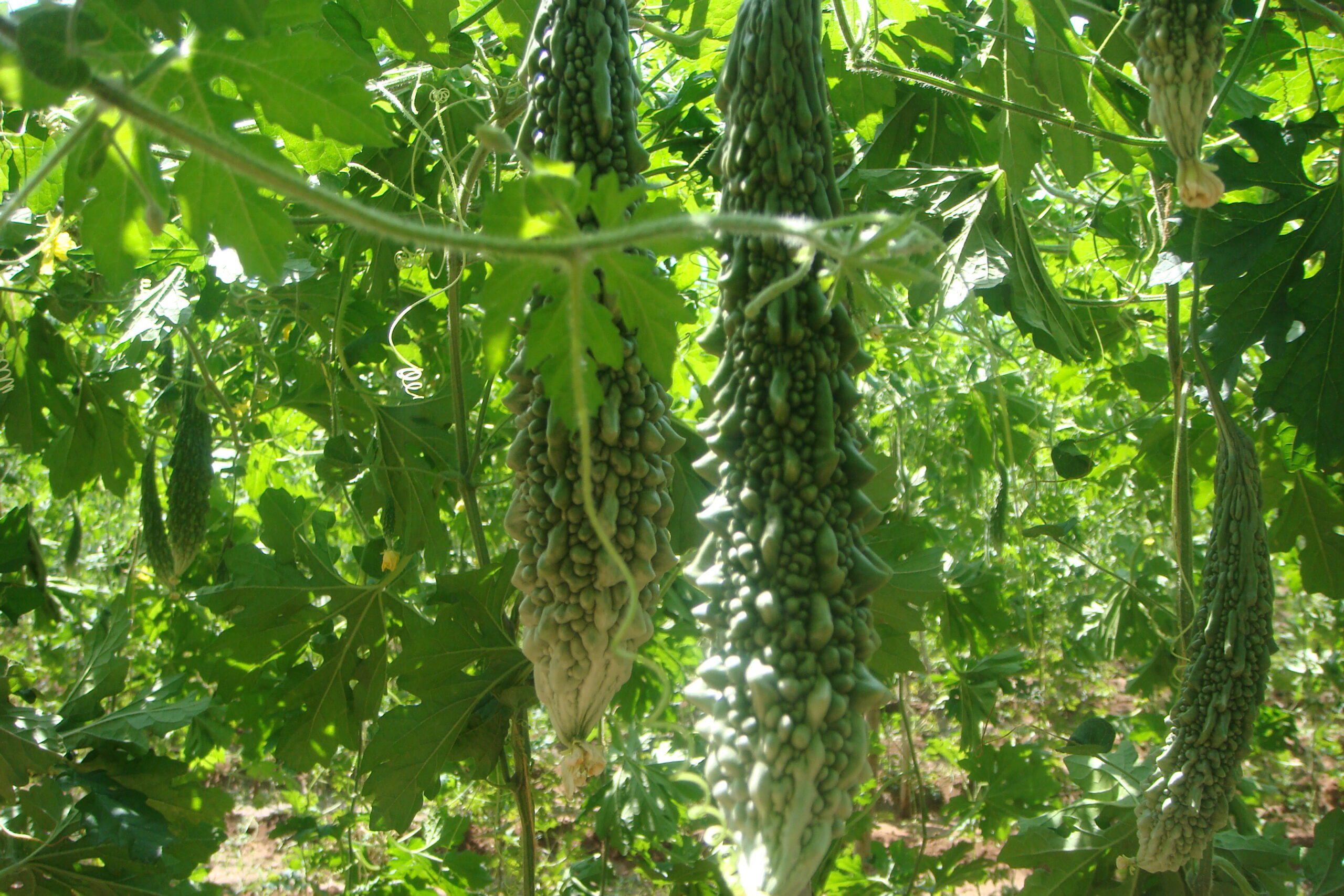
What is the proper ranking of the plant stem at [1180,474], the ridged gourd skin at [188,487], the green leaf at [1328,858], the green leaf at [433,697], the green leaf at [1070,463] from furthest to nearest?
the ridged gourd skin at [188,487], the green leaf at [1070,463], the green leaf at [1328,858], the plant stem at [1180,474], the green leaf at [433,697]

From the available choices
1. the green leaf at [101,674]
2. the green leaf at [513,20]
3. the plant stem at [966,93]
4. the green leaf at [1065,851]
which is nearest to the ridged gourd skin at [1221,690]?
the green leaf at [1065,851]

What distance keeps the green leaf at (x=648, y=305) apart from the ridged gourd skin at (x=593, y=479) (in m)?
0.04

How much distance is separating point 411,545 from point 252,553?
317 mm

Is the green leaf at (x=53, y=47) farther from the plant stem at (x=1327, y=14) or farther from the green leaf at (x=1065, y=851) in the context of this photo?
the green leaf at (x=1065, y=851)

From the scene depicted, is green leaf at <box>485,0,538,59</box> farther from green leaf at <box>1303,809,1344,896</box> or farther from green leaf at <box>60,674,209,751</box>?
green leaf at <box>1303,809,1344,896</box>

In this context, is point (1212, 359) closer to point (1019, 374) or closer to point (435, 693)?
point (435, 693)

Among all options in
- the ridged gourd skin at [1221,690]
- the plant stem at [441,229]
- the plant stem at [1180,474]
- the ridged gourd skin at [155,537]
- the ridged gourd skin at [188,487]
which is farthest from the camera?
the ridged gourd skin at [155,537]

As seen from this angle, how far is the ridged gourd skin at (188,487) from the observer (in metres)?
2.29

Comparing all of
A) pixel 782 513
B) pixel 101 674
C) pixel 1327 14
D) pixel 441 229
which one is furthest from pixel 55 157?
pixel 101 674

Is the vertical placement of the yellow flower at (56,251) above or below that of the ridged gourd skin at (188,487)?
above

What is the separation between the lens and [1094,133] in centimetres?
153

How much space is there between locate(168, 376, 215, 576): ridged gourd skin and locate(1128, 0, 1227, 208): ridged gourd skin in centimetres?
214

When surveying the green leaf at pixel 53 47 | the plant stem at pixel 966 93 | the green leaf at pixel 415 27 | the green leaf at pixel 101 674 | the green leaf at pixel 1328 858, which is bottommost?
the green leaf at pixel 1328 858

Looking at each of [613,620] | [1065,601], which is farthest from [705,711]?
[1065,601]
